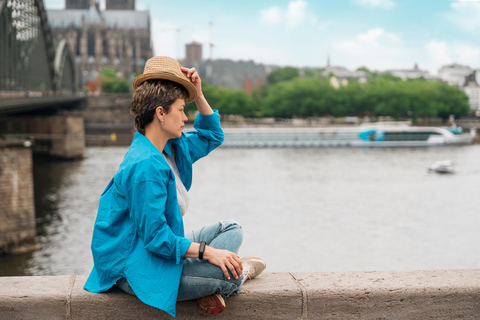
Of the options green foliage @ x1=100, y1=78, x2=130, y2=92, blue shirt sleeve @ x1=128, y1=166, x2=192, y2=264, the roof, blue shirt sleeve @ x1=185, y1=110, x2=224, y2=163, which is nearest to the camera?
blue shirt sleeve @ x1=128, y1=166, x2=192, y2=264

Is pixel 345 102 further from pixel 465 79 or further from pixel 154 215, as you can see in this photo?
pixel 154 215

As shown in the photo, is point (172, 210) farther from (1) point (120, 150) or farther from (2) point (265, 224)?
(1) point (120, 150)

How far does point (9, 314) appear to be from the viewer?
2.81m

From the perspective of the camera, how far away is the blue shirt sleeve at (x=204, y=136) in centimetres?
317

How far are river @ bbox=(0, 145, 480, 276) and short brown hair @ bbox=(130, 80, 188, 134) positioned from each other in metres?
14.9

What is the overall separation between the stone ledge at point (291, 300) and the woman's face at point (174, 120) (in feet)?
2.55

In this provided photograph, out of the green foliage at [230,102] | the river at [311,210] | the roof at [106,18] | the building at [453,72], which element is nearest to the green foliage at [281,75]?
the roof at [106,18]

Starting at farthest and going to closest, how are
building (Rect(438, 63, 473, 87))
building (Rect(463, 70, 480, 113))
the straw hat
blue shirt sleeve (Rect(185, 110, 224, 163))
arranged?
building (Rect(438, 63, 473, 87)) < building (Rect(463, 70, 480, 113)) < blue shirt sleeve (Rect(185, 110, 224, 163)) < the straw hat

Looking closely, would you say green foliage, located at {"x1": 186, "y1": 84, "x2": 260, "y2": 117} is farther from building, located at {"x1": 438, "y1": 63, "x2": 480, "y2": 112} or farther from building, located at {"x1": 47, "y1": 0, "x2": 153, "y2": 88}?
building, located at {"x1": 438, "y1": 63, "x2": 480, "y2": 112}

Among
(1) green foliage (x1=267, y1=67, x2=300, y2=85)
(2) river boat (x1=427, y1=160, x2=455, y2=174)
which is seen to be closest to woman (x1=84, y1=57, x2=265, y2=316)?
(2) river boat (x1=427, y1=160, x2=455, y2=174)

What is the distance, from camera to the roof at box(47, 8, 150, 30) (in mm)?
115375

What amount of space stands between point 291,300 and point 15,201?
15.9 meters

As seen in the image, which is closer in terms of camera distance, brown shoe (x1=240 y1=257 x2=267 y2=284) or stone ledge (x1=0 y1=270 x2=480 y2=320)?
stone ledge (x1=0 y1=270 x2=480 y2=320)

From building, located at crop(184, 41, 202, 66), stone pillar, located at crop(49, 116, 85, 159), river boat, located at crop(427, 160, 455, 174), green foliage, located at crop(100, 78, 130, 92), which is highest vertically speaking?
building, located at crop(184, 41, 202, 66)
